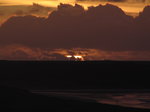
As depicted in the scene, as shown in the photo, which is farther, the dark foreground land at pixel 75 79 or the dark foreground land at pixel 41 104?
the dark foreground land at pixel 75 79

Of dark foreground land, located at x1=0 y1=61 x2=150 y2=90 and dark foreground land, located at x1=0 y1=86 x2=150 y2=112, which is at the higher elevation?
dark foreground land, located at x1=0 y1=61 x2=150 y2=90

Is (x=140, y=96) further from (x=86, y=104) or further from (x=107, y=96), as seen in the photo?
(x=86, y=104)

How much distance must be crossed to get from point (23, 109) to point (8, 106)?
1.11 meters

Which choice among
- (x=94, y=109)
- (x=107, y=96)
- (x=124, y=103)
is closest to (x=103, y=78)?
(x=107, y=96)

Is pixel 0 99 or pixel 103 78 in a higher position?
pixel 103 78

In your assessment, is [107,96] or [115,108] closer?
[115,108]

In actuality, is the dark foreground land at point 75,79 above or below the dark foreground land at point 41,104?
above

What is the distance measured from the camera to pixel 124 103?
5153 centimetres

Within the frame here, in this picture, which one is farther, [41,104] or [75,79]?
[75,79]

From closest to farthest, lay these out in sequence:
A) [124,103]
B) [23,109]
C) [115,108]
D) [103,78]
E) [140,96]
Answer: [23,109] < [115,108] < [124,103] < [140,96] < [103,78]

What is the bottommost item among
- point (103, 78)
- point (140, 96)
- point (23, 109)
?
point (23, 109)

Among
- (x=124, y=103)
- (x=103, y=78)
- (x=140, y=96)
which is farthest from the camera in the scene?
(x=103, y=78)

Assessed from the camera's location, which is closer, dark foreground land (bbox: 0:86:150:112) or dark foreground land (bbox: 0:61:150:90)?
dark foreground land (bbox: 0:86:150:112)

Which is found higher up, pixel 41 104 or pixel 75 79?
pixel 75 79
